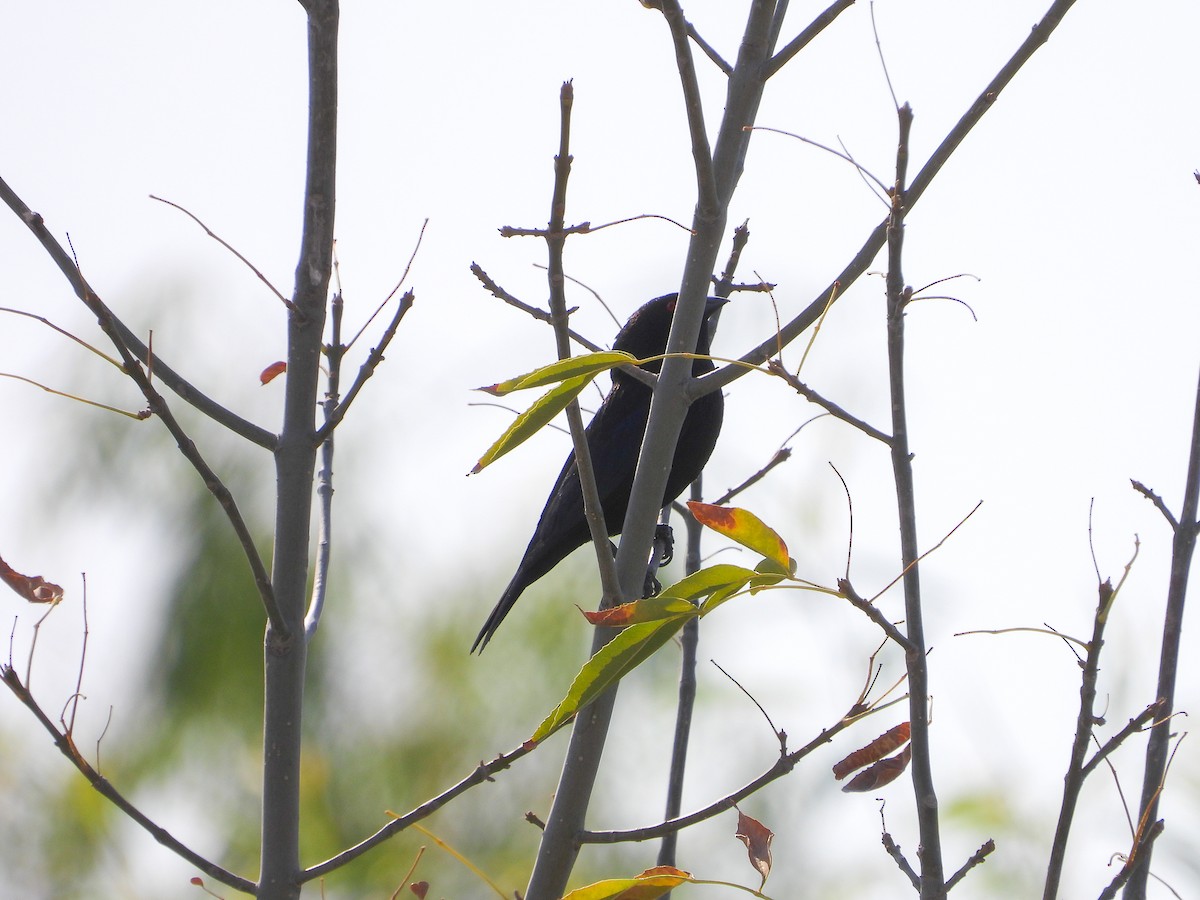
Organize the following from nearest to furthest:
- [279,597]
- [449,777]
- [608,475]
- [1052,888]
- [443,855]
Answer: [1052,888] < [279,597] < [608,475] < [443,855] < [449,777]

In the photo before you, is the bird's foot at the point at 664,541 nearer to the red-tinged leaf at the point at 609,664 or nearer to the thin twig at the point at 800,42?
the thin twig at the point at 800,42

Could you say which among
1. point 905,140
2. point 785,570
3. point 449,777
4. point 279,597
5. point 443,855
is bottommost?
point 785,570

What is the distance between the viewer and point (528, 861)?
17.7 ft

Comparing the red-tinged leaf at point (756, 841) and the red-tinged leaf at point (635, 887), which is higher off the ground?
the red-tinged leaf at point (756, 841)

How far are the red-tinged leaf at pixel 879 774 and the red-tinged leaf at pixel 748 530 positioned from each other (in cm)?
51

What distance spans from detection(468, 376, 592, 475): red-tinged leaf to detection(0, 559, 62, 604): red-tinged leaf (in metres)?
0.77

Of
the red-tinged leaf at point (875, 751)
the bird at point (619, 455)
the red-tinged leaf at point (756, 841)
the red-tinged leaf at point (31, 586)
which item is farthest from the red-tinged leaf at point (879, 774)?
the bird at point (619, 455)

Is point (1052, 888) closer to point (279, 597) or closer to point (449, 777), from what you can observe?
point (279, 597)

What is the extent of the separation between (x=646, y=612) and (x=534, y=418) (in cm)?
29

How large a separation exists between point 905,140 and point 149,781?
559 cm

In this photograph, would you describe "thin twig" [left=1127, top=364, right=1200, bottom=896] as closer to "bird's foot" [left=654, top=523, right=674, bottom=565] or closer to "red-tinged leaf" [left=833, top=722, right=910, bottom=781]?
"red-tinged leaf" [left=833, top=722, right=910, bottom=781]

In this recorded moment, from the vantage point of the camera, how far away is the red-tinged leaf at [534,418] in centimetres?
138

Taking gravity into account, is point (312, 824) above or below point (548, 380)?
above

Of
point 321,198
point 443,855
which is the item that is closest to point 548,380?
point 321,198
